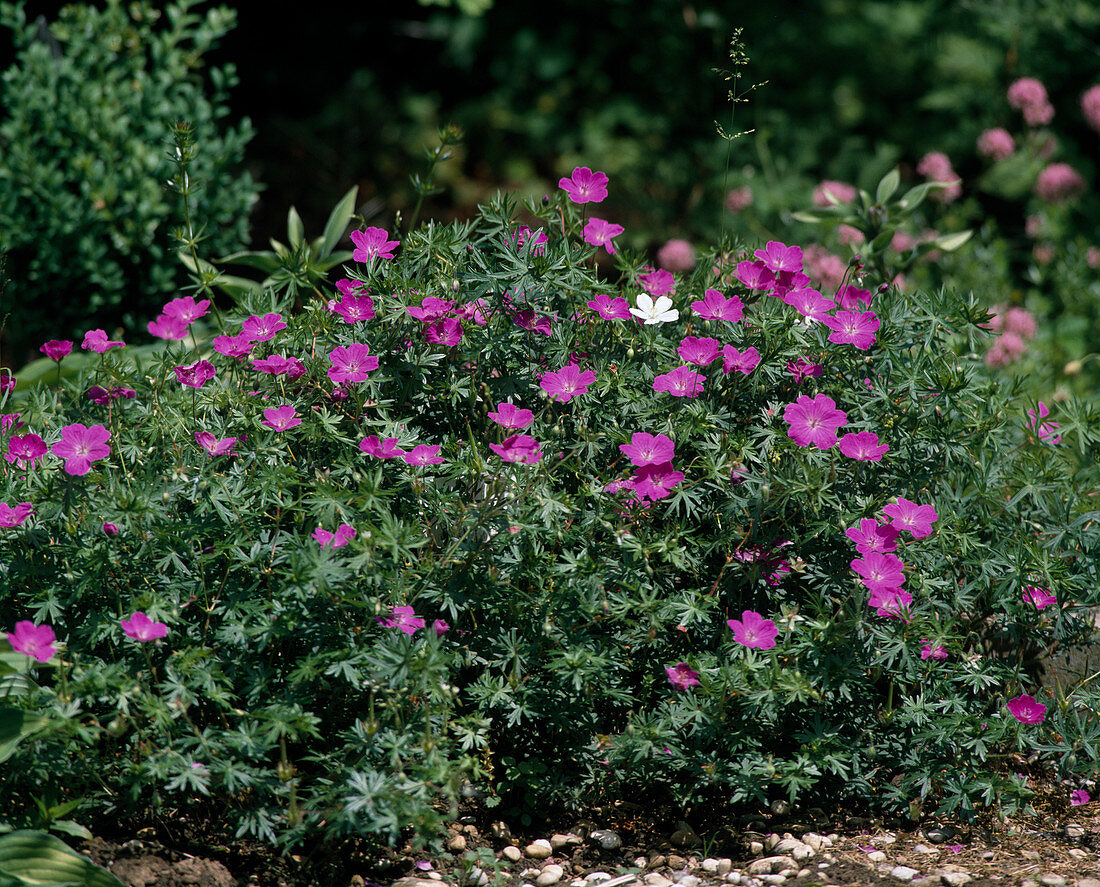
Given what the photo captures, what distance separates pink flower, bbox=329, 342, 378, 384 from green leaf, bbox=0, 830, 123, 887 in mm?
945

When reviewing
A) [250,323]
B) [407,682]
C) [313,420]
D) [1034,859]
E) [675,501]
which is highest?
[250,323]

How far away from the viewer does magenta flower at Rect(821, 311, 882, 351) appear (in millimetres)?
2080

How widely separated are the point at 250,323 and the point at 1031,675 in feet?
6.63

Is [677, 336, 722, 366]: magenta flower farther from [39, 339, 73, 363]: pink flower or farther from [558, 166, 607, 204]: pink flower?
[39, 339, 73, 363]: pink flower

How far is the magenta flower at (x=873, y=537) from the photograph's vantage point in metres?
1.89

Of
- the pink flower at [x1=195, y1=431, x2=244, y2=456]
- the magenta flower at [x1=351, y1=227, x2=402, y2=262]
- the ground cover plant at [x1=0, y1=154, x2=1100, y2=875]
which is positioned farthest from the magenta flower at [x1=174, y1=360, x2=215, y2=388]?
the magenta flower at [x1=351, y1=227, x2=402, y2=262]

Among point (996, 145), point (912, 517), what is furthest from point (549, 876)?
point (996, 145)

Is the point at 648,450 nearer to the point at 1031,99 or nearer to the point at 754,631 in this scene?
the point at 754,631

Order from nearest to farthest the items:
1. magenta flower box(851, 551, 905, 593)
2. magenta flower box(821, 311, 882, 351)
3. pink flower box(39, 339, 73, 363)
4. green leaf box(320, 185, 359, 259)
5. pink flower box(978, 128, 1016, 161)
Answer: magenta flower box(851, 551, 905, 593), magenta flower box(821, 311, 882, 351), pink flower box(39, 339, 73, 363), green leaf box(320, 185, 359, 259), pink flower box(978, 128, 1016, 161)

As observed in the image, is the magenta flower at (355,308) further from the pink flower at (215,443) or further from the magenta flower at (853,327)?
the magenta flower at (853,327)

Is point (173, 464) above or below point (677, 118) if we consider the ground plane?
below

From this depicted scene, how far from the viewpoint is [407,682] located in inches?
68.8

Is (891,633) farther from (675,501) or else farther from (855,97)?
(855,97)

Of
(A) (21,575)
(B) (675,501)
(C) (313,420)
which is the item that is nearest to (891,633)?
(B) (675,501)
